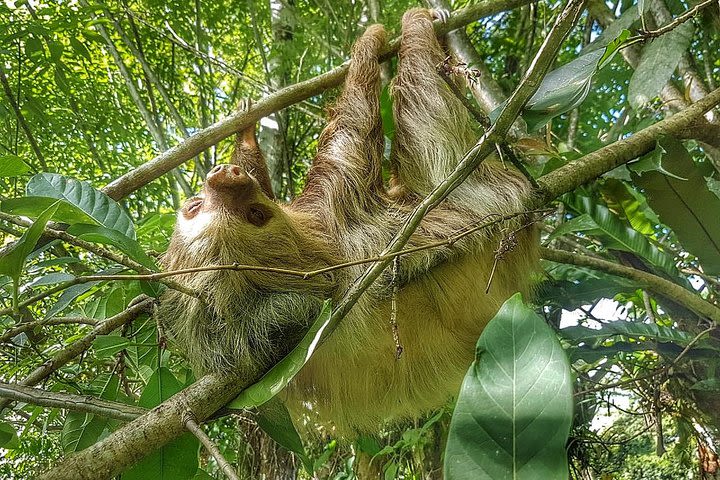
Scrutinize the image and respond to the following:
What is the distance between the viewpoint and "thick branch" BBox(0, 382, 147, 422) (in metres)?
2.03

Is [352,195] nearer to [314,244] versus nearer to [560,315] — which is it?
[314,244]

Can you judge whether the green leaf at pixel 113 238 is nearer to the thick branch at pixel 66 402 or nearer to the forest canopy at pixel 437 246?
the forest canopy at pixel 437 246

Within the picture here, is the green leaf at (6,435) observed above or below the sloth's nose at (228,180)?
below

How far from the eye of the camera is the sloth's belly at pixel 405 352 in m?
3.49

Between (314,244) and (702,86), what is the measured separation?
2.81 metres

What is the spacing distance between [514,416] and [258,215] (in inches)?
112

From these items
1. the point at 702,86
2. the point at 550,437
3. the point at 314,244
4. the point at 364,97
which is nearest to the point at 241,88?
the point at 364,97

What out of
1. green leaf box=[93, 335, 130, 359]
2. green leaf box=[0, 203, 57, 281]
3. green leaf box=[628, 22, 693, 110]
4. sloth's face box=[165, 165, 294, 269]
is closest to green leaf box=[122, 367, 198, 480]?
green leaf box=[93, 335, 130, 359]

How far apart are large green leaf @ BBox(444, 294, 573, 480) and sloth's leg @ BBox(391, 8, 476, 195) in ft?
10.2

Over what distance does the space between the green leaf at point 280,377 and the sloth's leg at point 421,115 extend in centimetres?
218

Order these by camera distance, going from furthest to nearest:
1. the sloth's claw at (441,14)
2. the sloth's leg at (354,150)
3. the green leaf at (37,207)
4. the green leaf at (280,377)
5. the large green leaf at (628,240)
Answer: the sloth's claw at (441,14) → the sloth's leg at (354,150) → the large green leaf at (628,240) → the green leaf at (37,207) → the green leaf at (280,377)

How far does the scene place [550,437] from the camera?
1.02 meters

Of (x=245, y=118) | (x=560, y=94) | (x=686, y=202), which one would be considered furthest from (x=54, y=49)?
(x=686, y=202)

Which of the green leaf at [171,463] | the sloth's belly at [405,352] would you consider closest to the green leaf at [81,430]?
the green leaf at [171,463]
